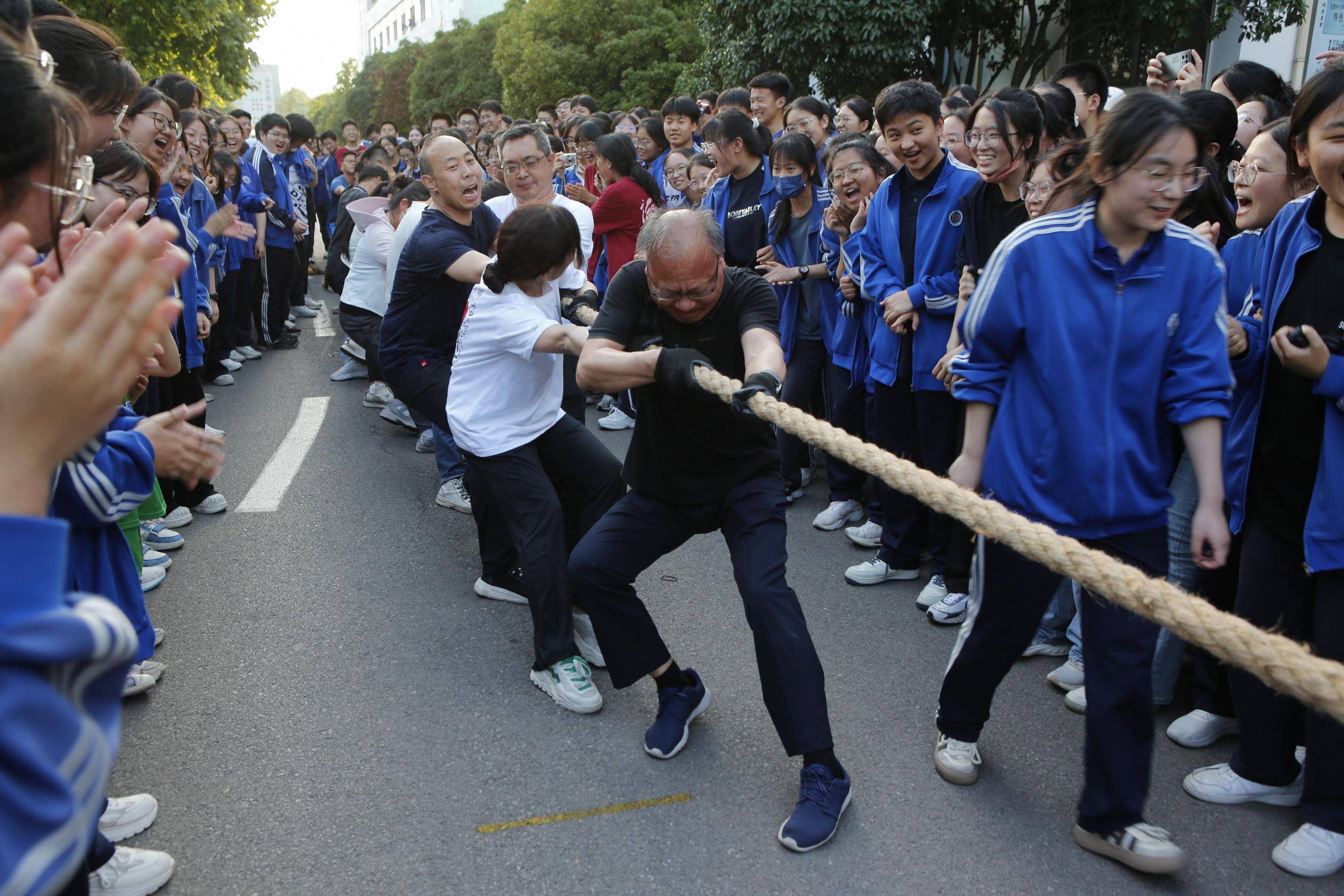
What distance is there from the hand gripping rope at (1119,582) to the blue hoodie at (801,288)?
10.4ft

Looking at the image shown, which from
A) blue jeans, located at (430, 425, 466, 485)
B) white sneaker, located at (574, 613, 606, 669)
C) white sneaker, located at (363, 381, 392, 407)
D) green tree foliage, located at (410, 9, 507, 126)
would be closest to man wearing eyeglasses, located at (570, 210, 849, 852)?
white sneaker, located at (574, 613, 606, 669)

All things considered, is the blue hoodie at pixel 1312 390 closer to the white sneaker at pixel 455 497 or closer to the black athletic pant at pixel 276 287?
the white sneaker at pixel 455 497

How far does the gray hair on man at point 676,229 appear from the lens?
2934 mm

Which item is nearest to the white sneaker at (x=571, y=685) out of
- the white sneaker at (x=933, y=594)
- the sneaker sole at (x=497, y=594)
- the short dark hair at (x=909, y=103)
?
the sneaker sole at (x=497, y=594)

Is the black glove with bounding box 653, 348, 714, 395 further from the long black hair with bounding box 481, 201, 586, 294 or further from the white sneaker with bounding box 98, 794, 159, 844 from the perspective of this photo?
the white sneaker with bounding box 98, 794, 159, 844

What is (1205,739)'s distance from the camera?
3.22 meters

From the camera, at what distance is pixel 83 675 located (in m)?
0.90

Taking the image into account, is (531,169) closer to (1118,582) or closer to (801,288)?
(801,288)

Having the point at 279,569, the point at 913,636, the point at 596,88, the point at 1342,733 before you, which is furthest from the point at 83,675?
the point at 596,88

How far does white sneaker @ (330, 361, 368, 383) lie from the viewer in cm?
866

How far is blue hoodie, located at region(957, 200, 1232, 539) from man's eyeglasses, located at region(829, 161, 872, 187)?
2.34 m

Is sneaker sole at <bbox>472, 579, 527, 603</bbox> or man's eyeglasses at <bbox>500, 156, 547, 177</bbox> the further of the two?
man's eyeglasses at <bbox>500, 156, 547, 177</bbox>

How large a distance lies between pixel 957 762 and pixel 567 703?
1.32m

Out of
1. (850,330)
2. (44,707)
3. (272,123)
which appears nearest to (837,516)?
(850,330)
